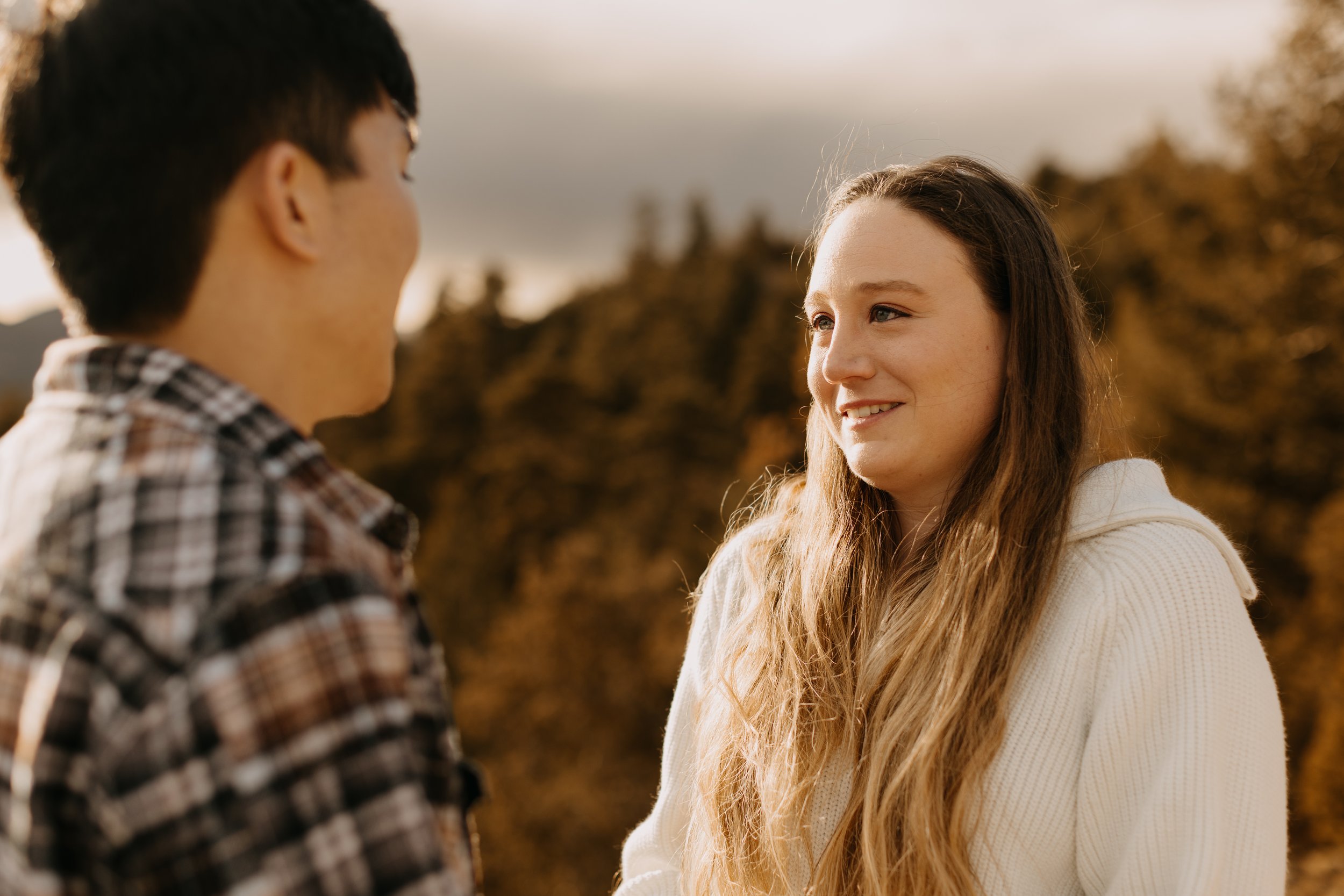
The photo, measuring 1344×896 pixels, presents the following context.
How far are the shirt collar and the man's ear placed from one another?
156mm

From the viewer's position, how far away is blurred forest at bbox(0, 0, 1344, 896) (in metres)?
16.9

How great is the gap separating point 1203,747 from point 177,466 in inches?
59.5

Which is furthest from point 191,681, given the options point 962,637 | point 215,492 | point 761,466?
point 761,466

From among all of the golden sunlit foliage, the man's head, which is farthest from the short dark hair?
the golden sunlit foliage

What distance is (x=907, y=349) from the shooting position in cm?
207

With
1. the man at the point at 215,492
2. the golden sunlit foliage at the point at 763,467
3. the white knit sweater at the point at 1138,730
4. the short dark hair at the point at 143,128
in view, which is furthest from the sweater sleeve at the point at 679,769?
the golden sunlit foliage at the point at 763,467

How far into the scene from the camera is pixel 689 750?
90.3 inches

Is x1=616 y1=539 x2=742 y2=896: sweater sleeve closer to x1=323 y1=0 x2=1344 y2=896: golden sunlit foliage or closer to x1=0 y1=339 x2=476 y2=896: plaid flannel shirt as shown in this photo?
x1=0 y1=339 x2=476 y2=896: plaid flannel shirt

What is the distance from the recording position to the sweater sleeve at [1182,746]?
166 cm

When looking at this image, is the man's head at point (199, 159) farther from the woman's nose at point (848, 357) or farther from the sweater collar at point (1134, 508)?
the sweater collar at point (1134, 508)

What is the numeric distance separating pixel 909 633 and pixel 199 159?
4.89ft

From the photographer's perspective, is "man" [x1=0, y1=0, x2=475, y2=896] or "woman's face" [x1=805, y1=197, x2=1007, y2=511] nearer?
"man" [x1=0, y1=0, x2=475, y2=896]

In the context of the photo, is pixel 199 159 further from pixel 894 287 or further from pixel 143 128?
pixel 894 287

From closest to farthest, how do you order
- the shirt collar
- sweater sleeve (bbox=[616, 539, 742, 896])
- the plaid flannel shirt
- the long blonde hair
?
the plaid flannel shirt → the shirt collar → the long blonde hair → sweater sleeve (bbox=[616, 539, 742, 896])
